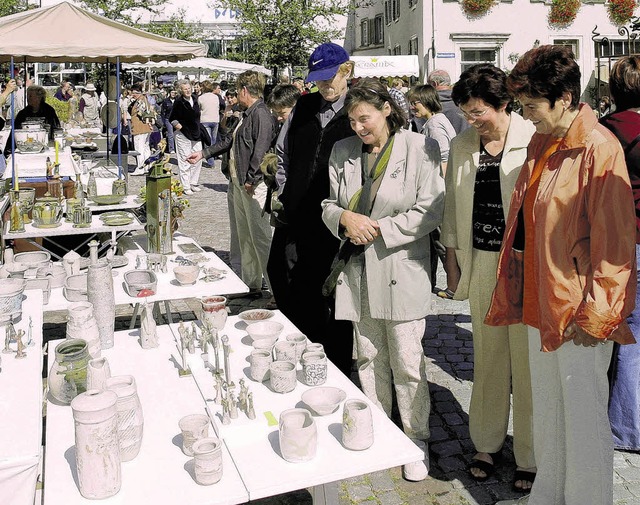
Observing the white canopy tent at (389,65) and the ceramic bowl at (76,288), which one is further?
the white canopy tent at (389,65)

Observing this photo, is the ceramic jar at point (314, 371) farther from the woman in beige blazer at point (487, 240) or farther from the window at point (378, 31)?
the window at point (378, 31)

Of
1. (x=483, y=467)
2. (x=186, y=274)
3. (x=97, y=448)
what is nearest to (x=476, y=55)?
(x=186, y=274)

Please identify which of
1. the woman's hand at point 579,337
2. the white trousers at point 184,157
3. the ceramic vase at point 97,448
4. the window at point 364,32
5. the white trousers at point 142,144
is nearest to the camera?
the ceramic vase at point 97,448

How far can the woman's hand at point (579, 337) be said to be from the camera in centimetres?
245

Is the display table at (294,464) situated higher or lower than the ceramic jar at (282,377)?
lower

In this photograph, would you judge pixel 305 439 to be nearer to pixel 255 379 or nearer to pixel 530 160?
pixel 255 379

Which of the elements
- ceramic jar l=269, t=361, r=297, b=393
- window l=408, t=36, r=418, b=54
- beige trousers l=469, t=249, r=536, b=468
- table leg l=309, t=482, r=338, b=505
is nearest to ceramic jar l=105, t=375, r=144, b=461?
ceramic jar l=269, t=361, r=297, b=393

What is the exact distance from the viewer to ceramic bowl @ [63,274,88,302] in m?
3.56

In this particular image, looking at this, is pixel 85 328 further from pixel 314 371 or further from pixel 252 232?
pixel 252 232

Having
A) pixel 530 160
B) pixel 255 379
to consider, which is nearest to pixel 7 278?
pixel 255 379

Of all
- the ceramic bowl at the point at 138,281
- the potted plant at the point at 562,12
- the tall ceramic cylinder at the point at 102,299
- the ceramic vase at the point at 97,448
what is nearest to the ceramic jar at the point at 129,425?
the ceramic vase at the point at 97,448

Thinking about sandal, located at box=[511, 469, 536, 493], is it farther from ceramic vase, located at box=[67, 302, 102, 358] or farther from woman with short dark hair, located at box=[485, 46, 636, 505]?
ceramic vase, located at box=[67, 302, 102, 358]

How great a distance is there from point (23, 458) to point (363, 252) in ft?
5.88

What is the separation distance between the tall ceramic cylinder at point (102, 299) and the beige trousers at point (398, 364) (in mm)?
1151
